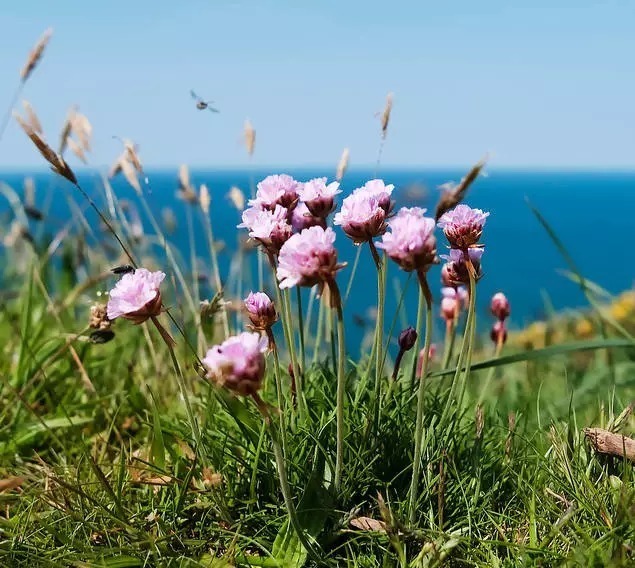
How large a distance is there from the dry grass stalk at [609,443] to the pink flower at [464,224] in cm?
52

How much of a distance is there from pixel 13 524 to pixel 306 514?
649mm

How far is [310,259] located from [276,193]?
37cm

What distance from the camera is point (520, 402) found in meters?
2.68

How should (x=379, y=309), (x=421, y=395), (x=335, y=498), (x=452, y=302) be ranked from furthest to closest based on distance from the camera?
1. (x=452, y=302)
2. (x=335, y=498)
3. (x=379, y=309)
4. (x=421, y=395)

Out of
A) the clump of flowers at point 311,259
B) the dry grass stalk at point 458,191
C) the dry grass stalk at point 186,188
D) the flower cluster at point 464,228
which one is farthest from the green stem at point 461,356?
the dry grass stalk at point 186,188

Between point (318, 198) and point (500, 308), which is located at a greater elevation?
point (318, 198)

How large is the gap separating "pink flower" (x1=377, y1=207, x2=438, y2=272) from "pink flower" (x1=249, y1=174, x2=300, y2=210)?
0.39m

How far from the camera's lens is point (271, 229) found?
1.51 metres

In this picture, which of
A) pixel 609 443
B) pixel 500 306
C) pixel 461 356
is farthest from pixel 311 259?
pixel 500 306

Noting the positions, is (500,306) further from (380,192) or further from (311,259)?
(311,259)

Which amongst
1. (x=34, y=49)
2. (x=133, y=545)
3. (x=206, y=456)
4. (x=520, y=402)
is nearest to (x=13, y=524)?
(x=133, y=545)

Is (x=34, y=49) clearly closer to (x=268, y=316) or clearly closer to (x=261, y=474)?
(x=268, y=316)

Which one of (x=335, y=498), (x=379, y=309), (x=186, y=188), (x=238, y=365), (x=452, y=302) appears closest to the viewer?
(x=238, y=365)

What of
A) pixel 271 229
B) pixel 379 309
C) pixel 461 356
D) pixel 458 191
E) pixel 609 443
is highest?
pixel 458 191
